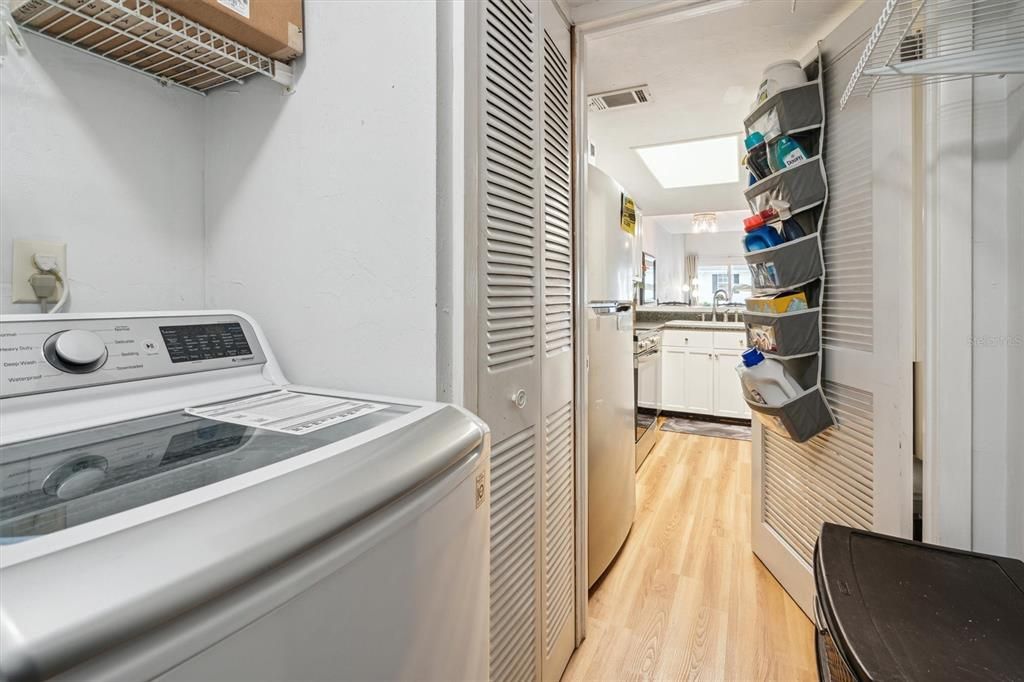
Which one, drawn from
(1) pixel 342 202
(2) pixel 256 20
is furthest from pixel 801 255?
(2) pixel 256 20

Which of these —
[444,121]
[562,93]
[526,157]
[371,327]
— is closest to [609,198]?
[562,93]

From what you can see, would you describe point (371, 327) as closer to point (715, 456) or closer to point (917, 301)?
point (917, 301)

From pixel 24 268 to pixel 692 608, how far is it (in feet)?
7.29

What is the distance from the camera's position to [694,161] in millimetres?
3781

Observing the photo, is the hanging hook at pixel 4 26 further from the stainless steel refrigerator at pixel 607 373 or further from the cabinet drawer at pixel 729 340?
the cabinet drawer at pixel 729 340

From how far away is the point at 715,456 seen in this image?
3.53 metres

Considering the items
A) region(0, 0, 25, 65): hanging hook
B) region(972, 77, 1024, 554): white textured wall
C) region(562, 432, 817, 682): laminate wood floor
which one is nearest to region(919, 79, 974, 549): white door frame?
region(972, 77, 1024, 554): white textured wall

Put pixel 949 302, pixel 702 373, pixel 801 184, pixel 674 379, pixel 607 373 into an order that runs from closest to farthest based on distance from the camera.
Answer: pixel 949 302 → pixel 801 184 → pixel 607 373 → pixel 702 373 → pixel 674 379

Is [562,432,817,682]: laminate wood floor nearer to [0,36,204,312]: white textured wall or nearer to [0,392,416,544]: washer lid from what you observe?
[0,392,416,544]: washer lid

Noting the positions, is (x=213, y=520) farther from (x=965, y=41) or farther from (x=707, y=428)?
(x=707, y=428)

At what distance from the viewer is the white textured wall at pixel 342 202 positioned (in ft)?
3.03

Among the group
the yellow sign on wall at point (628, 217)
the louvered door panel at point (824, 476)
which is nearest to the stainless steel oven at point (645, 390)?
the yellow sign on wall at point (628, 217)

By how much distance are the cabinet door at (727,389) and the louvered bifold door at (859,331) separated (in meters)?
2.47

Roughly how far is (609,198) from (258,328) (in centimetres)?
150
